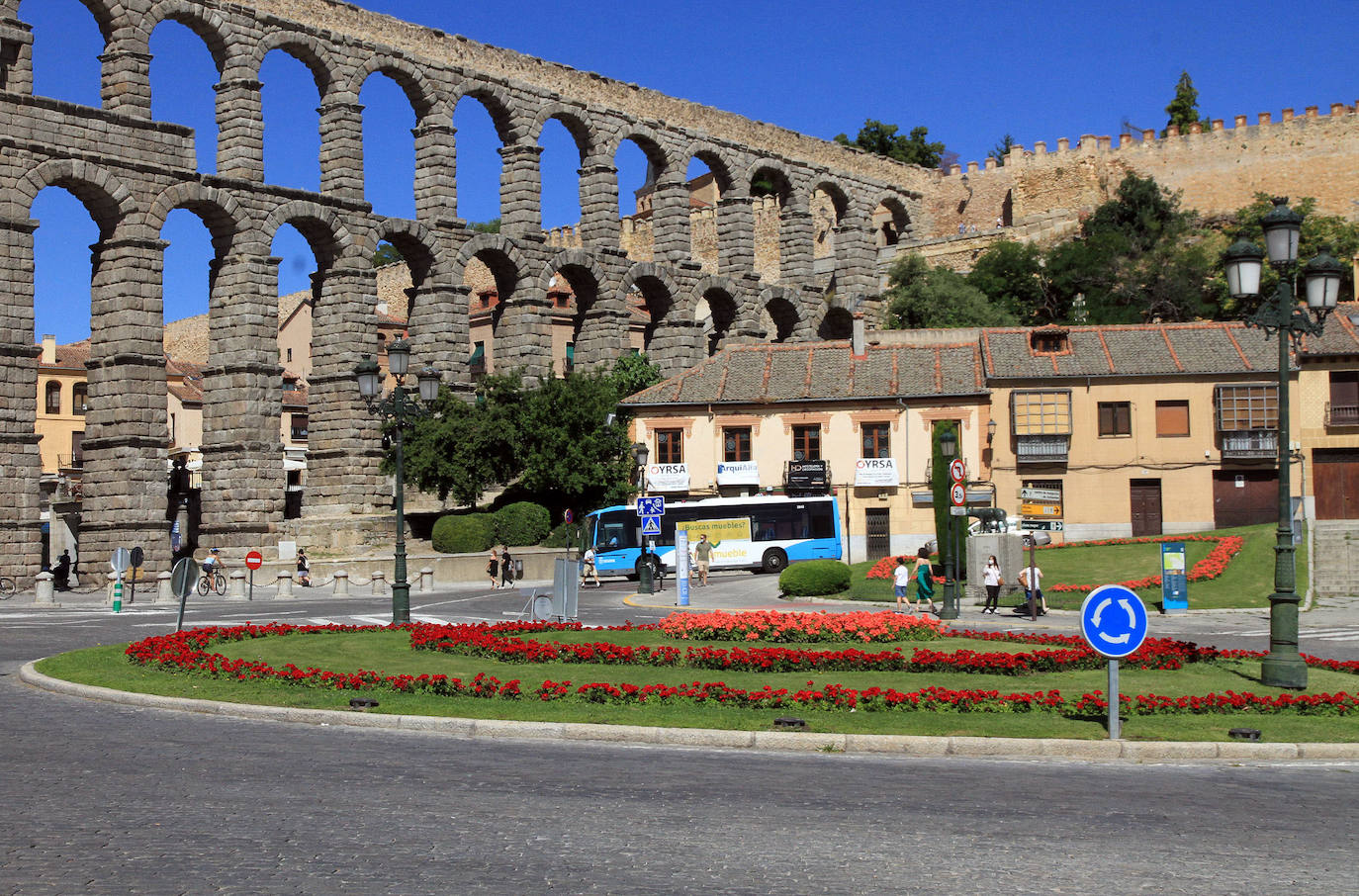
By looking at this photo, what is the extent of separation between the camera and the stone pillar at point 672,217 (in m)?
63.2

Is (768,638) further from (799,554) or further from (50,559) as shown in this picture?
(50,559)

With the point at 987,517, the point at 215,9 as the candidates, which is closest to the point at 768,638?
the point at 987,517

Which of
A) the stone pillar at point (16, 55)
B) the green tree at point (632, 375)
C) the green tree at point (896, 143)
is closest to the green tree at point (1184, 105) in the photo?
the green tree at point (896, 143)

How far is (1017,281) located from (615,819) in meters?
63.8

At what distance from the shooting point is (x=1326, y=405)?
155 feet

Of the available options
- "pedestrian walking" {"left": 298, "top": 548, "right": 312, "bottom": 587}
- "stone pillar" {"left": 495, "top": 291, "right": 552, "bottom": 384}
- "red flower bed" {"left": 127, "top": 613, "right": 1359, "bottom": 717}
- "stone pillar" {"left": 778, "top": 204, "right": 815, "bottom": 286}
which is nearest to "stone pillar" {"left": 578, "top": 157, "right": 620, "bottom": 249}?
"stone pillar" {"left": 495, "top": 291, "right": 552, "bottom": 384}

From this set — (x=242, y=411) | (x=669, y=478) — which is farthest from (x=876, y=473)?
(x=242, y=411)

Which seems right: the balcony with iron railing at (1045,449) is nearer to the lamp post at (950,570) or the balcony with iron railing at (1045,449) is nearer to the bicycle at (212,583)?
the lamp post at (950,570)

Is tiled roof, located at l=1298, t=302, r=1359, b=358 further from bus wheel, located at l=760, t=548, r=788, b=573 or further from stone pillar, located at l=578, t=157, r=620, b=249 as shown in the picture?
stone pillar, located at l=578, t=157, r=620, b=249

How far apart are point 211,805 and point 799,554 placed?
36.2m

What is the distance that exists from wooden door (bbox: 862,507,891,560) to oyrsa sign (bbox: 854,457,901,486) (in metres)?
1.04

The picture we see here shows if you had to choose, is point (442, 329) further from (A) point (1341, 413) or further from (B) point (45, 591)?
(A) point (1341, 413)

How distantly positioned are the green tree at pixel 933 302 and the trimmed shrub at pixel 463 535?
2726 cm

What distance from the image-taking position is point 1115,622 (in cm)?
1325
